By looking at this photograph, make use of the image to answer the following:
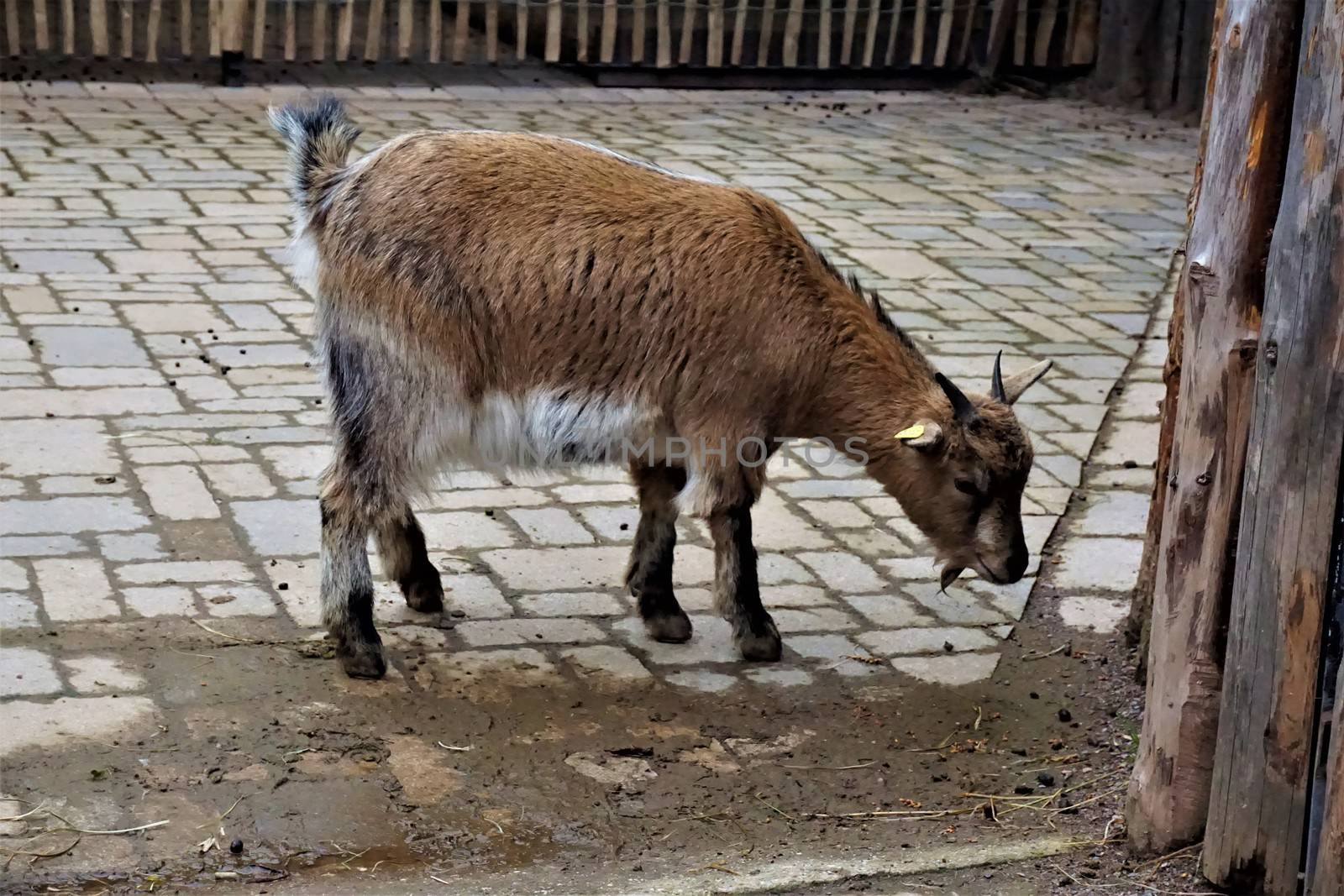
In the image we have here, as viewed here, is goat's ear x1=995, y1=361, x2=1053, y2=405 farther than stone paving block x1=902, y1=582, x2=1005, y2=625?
No

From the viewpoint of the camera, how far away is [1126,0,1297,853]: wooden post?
3.90 metres

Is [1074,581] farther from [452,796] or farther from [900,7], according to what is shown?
[900,7]

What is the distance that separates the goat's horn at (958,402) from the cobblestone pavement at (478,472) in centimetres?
82

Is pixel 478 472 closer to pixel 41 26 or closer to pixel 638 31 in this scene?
pixel 41 26

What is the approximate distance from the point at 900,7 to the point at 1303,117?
428 inches

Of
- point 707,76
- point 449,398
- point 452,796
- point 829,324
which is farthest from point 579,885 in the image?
point 707,76

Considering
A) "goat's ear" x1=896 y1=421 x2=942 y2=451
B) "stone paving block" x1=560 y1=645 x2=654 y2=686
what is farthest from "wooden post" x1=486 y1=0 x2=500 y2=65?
"goat's ear" x1=896 y1=421 x2=942 y2=451

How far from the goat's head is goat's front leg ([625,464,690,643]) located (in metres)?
0.70

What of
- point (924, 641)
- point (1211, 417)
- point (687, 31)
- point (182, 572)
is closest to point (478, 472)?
point (182, 572)

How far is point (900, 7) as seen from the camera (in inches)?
557

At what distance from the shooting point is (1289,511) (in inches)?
147

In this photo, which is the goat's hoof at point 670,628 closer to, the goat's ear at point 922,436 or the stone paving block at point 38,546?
the goat's ear at point 922,436

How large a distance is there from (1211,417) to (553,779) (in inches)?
71.5

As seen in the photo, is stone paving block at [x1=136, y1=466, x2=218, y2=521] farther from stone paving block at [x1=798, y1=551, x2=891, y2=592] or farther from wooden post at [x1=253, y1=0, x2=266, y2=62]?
Answer: wooden post at [x1=253, y1=0, x2=266, y2=62]
